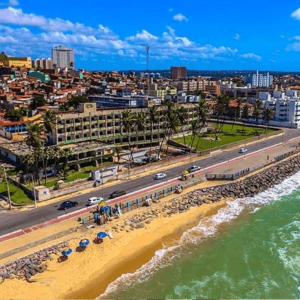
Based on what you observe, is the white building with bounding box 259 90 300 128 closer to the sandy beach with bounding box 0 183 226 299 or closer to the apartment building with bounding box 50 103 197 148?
the apartment building with bounding box 50 103 197 148

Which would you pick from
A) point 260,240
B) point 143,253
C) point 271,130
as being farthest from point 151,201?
point 271,130

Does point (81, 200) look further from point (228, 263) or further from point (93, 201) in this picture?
point (228, 263)

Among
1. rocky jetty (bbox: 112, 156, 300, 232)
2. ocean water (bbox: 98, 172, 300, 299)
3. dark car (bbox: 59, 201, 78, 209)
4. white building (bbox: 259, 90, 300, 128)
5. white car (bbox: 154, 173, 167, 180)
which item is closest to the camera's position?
ocean water (bbox: 98, 172, 300, 299)

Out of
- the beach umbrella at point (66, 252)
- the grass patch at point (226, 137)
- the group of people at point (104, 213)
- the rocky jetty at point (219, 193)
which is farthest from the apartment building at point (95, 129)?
the beach umbrella at point (66, 252)

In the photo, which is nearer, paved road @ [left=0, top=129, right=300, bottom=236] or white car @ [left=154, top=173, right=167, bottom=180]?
paved road @ [left=0, top=129, right=300, bottom=236]

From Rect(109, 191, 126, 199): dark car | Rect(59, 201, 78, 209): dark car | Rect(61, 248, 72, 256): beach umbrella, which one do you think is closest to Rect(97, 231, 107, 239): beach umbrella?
Rect(61, 248, 72, 256): beach umbrella

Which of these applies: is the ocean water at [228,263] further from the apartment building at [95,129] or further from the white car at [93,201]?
the apartment building at [95,129]

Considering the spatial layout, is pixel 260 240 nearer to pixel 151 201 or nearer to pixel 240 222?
pixel 240 222
